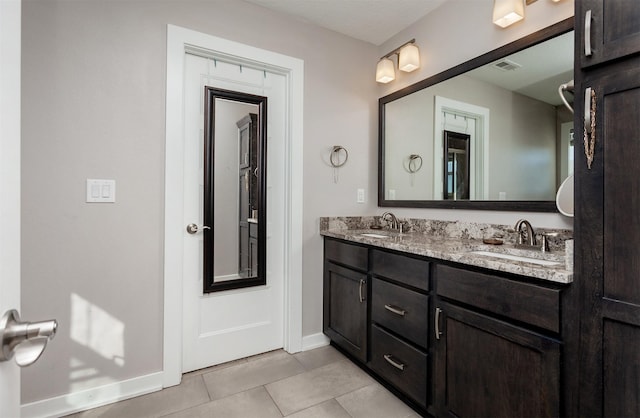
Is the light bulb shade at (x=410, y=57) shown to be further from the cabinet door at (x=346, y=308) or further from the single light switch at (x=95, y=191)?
the single light switch at (x=95, y=191)

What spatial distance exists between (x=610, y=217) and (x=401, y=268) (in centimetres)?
94

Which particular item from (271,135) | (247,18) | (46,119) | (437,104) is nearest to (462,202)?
(437,104)

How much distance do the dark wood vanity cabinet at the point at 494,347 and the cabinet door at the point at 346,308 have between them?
598 millimetres

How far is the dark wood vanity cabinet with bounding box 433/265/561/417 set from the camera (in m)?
1.12

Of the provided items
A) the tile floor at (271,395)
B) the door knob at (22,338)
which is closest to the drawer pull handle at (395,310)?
the tile floor at (271,395)

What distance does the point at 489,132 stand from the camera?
1949 mm

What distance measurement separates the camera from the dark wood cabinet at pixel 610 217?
0.92m

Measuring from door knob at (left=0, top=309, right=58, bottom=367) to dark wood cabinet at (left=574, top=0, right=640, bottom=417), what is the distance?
1.38m

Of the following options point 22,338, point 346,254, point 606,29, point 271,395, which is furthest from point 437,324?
point 22,338

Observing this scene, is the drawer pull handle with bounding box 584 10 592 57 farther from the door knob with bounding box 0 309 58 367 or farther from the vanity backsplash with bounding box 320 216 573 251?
the door knob with bounding box 0 309 58 367

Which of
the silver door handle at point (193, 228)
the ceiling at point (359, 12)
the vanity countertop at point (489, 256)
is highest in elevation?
the ceiling at point (359, 12)

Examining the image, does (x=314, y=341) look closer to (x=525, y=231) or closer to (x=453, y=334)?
(x=453, y=334)

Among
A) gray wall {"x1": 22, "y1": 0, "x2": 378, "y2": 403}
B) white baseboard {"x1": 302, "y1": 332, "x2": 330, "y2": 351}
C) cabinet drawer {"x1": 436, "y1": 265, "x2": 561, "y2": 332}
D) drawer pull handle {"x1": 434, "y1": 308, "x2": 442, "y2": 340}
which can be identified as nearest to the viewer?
cabinet drawer {"x1": 436, "y1": 265, "x2": 561, "y2": 332}

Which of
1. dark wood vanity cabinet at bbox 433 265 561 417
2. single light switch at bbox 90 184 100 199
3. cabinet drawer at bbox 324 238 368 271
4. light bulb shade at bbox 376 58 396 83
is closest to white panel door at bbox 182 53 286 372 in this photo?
cabinet drawer at bbox 324 238 368 271
